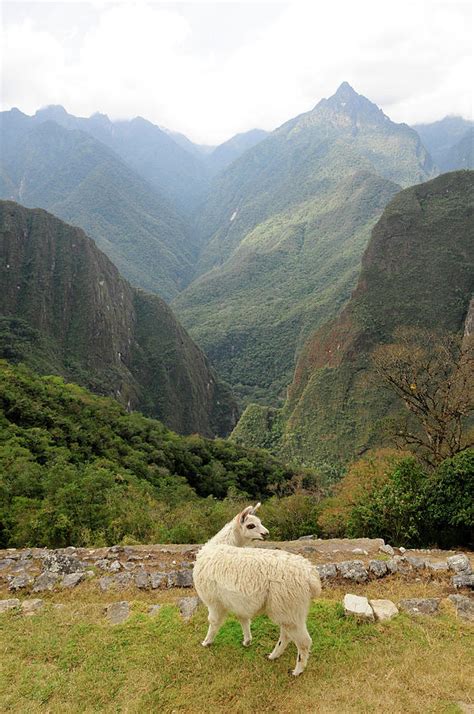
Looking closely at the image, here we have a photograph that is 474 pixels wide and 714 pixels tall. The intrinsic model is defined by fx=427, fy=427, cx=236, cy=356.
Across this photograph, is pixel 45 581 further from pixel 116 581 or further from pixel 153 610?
pixel 153 610

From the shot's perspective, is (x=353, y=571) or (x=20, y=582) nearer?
(x=353, y=571)

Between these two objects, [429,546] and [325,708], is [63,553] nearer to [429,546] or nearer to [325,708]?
[325,708]

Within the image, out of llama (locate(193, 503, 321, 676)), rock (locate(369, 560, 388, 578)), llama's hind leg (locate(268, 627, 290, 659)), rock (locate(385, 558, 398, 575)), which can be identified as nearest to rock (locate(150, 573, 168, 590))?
llama (locate(193, 503, 321, 676))

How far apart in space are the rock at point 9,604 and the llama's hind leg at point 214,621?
142 inches

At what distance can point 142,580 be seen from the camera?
830 centimetres

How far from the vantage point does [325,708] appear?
508 centimetres

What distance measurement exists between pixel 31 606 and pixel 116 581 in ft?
4.92

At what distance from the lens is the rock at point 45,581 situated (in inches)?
323

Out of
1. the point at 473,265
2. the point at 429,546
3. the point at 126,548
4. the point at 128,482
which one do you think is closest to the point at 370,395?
the point at 473,265

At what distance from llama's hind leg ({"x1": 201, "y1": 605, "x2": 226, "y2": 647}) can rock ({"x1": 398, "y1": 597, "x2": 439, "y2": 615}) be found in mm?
3039

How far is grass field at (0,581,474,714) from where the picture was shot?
5.26 meters

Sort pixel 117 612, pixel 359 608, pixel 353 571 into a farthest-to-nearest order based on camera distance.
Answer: pixel 353 571
pixel 117 612
pixel 359 608

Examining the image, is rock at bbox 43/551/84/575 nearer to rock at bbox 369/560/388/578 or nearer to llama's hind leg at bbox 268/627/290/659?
llama's hind leg at bbox 268/627/290/659

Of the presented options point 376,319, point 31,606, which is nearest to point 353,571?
point 31,606
